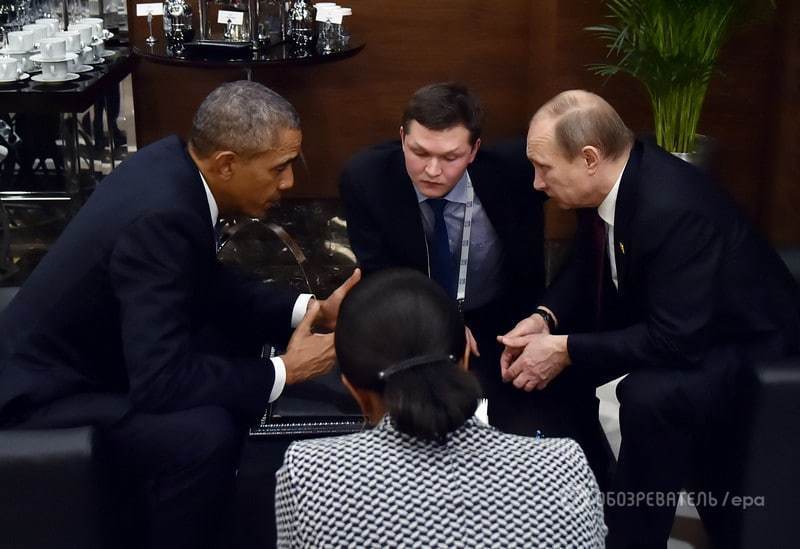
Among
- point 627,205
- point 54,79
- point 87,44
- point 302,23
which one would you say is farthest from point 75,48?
point 627,205

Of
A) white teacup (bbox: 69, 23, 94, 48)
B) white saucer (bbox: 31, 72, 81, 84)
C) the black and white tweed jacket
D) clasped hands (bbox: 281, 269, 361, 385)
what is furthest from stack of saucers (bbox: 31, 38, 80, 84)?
the black and white tweed jacket

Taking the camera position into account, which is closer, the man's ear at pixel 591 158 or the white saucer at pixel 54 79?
the man's ear at pixel 591 158

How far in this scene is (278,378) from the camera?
8.32 ft

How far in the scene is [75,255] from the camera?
7.85 ft

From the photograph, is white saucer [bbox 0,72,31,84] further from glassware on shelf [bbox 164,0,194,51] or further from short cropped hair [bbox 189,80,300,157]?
short cropped hair [bbox 189,80,300,157]

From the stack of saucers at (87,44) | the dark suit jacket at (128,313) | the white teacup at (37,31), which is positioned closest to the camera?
the dark suit jacket at (128,313)

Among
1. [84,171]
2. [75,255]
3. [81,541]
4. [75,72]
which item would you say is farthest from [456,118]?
[84,171]

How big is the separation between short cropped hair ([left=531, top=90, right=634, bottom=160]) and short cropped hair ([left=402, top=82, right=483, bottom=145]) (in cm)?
27

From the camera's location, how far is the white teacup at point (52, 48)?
16.3ft

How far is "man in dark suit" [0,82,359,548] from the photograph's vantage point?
2.32m

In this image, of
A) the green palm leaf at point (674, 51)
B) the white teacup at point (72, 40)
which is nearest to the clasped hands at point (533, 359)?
the green palm leaf at point (674, 51)

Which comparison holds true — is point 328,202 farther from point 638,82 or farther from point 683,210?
point 683,210

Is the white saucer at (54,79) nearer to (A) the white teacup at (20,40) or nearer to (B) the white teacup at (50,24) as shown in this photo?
(A) the white teacup at (20,40)

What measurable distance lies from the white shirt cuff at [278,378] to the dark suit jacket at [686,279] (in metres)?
0.72
